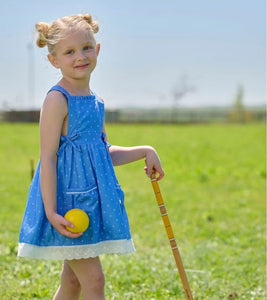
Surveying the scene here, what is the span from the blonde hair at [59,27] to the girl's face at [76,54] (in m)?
0.03

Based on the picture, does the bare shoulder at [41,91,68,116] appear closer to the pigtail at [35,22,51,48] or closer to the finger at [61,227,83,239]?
the pigtail at [35,22,51,48]

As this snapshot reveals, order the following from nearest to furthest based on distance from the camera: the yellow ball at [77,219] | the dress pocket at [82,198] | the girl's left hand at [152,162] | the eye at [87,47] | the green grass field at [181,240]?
the yellow ball at [77,219]
the dress pocket at [82,198]
the eye at [87,47]
the girl's left hand at [152,162]
the green grass field at [181,240]

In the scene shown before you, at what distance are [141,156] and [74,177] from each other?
20.1 inches

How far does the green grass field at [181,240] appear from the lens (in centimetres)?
490

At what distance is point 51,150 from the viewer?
325cm

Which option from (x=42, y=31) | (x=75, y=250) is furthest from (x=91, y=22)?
(x=75, y=250)

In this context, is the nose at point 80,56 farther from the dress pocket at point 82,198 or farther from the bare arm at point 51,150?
the dress pocket at point 82,198

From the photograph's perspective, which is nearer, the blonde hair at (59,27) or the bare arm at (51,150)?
the bare arm at (51,150)

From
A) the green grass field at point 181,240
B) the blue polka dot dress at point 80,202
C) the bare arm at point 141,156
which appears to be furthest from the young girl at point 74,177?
the green grass field at point 181,240

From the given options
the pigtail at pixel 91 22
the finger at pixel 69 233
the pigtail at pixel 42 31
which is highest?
the pigtail at pixel 91 22

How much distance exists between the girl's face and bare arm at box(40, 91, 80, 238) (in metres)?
0.16

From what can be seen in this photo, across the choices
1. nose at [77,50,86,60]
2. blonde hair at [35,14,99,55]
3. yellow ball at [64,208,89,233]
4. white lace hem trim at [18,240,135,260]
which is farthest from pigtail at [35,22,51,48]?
white lace hem trim at [18,240,135,260]

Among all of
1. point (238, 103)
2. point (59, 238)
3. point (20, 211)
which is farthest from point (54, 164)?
point (238, 103)

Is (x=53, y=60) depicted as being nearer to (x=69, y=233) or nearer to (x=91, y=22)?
(x=91, y=22)
